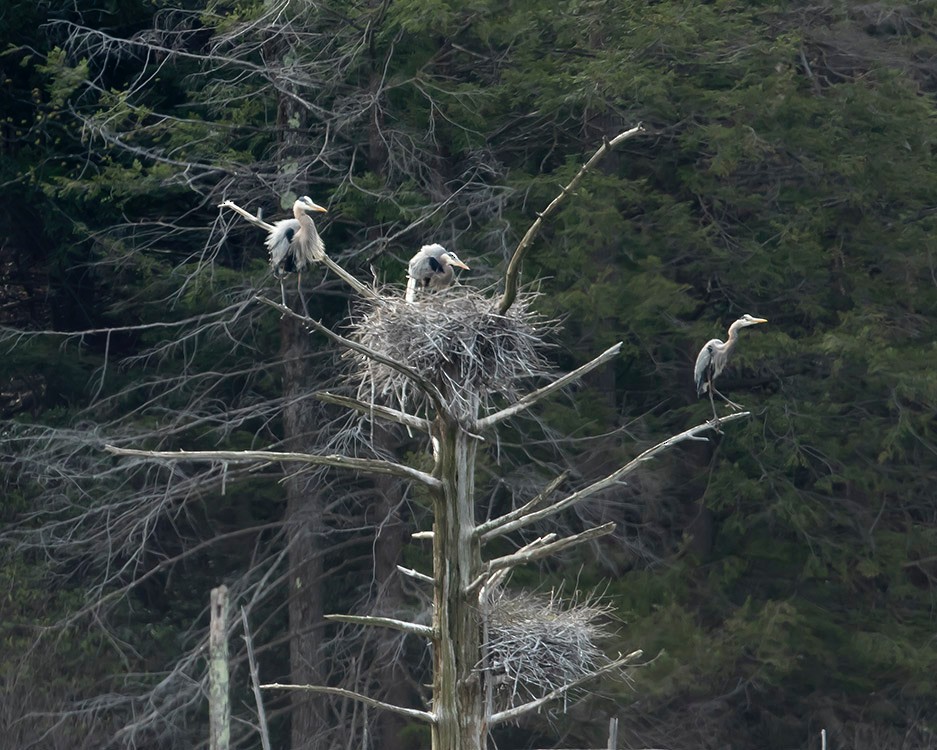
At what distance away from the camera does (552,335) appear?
19406 mm

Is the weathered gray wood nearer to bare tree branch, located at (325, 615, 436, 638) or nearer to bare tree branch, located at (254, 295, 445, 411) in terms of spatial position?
bare tree branch, located at (325, 615, 436, 638)

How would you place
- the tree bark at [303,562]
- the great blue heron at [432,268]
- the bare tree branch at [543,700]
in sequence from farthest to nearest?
the tree bark at [303,562], the great blue heron at [432,268], the bare tree branch at [543,700]

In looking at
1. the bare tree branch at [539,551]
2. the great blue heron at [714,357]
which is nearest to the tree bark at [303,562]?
the great blue heron at [714,357]

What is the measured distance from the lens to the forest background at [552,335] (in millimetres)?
18766

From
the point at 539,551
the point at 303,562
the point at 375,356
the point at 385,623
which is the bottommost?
the point at 303,562

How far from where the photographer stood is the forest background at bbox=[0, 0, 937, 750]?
61.6 feet

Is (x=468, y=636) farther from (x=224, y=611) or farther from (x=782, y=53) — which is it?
(x=782, y=53)

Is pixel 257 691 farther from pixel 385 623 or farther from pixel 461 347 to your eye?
pixel 461 347

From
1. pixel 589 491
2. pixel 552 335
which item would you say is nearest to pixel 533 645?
pixel 589 491

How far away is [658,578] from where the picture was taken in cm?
1958

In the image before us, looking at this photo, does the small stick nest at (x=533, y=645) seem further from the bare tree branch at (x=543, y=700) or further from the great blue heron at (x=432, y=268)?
the great blue heron at (x=432, y=268)

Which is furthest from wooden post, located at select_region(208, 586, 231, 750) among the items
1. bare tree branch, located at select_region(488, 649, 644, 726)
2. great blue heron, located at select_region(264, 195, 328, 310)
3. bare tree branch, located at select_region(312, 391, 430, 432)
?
great blue heron, located at select_region(264, 195, 328, 310)

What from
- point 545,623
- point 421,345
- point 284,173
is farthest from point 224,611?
point 284,173

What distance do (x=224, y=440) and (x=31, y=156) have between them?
4.74 m
